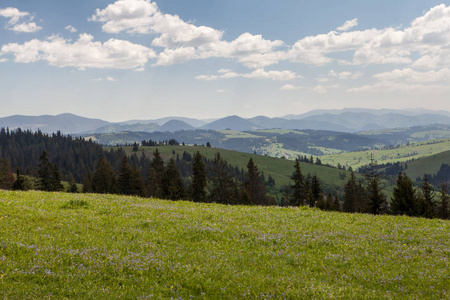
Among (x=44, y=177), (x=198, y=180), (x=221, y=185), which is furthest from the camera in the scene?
(x=44, y=177)

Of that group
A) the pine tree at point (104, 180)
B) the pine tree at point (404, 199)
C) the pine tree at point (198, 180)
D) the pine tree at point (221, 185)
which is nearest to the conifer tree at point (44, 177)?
the pine tree at point (104, 180)

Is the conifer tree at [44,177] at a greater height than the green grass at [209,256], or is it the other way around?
the green grass at [209,256]

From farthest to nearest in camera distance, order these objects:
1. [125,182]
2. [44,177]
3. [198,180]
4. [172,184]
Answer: [44,177] → [125,182] → [198,180] → [172,184]

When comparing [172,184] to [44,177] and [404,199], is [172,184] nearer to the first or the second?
[44,177]

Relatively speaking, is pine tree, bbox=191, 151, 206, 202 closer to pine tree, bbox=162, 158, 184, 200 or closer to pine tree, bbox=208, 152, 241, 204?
pine tree, bbox=162, 158, 184, 200

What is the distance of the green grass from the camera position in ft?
35.3

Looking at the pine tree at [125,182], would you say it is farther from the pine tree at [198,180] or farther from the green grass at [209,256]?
the green grass at [209,256]

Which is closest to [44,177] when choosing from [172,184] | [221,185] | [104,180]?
[104,180]

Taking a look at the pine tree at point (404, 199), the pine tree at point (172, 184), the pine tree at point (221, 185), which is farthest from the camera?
the pine tree at point (221, 185)

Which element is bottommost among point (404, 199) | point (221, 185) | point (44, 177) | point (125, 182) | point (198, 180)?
point (221, 185)

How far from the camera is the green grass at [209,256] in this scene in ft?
35.3

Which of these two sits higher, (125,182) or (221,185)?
(125,182)

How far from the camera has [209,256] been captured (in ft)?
45.8

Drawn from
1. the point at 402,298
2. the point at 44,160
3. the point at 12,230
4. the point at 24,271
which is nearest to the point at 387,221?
the point at 402,298
